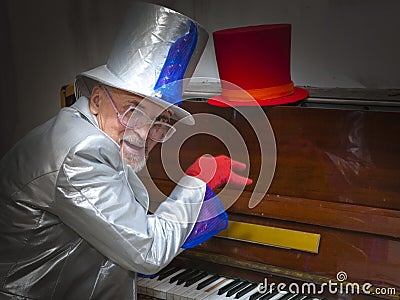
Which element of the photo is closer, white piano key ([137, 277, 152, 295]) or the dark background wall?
white piano key ([137, 277, 152, 295])

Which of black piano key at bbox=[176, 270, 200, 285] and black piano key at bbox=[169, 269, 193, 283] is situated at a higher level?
black piano key at bbox=[176, 270, 200, 285]

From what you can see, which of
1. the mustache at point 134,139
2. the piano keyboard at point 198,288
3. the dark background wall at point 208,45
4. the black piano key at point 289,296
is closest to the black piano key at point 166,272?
the piano keyboard at point 198,288

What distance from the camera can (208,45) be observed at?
255 centimetres

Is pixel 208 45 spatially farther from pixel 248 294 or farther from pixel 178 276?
pixel 248 294

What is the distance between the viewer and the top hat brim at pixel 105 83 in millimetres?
1655

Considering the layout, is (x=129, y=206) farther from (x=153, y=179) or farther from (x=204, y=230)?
(x=153, y=179)

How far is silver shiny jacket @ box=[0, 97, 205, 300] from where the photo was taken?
62.0 inches

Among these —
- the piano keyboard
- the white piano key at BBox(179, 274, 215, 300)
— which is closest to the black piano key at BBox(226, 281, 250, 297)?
the piano keyboard

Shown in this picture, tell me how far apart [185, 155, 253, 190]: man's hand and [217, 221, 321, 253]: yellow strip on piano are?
13 centimetres

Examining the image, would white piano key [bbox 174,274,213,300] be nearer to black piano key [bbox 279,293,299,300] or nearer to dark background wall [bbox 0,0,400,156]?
black piano key [bbox 279,293,299,300]

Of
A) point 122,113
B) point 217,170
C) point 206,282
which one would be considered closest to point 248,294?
point 206,282

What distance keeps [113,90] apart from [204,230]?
18.5 inches

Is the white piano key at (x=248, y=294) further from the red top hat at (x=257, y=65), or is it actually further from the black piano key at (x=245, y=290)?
the red top hat at (x=257, y=65)

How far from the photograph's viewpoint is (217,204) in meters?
1.88
